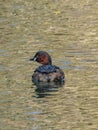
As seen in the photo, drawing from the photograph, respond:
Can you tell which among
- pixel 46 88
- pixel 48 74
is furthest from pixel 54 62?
pixel 46 88

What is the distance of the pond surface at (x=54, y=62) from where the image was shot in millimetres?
20516

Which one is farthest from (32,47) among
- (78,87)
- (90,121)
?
(90,121)

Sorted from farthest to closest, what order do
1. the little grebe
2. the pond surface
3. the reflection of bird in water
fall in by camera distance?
1. the little grebe
2. the reflection of bird in water
3. the pond surface

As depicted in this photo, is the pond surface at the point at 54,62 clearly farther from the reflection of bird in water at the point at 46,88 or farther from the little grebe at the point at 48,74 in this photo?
the little grebe at the point at 48,74

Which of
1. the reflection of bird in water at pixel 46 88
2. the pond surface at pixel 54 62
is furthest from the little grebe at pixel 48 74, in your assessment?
the pond surface at pixel 54 62

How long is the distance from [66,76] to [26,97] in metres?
3.09

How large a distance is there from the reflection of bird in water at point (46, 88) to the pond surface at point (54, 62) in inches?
1.0

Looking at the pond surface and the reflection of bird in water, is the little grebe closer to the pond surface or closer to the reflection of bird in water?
the reflection of bird in water

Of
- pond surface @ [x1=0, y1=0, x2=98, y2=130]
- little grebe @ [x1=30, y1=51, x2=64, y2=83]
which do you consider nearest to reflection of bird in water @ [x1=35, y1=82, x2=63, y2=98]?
pond surface @ [x1=0, y1=0, x2=98, y2=130]

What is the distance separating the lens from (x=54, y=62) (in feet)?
90.8

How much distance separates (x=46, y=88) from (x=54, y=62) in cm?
330

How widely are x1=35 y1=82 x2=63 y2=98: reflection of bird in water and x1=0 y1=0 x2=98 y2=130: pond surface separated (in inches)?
1.0

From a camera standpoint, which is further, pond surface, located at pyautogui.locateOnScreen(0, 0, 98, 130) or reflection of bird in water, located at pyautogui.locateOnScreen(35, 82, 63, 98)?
reflection of bird in water, located at pyautogui.locateOnScreen(35, 82, 63, 98)

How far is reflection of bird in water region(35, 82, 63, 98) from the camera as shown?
76.4ft
